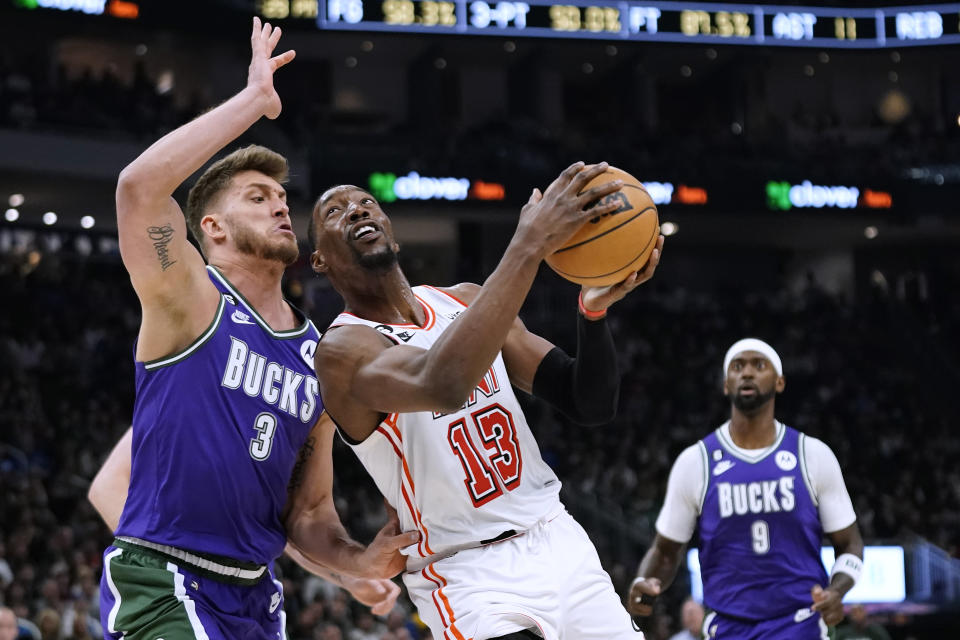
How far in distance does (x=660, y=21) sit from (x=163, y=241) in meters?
23.5

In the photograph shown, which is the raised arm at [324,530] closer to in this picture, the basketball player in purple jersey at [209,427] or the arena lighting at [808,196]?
the basketball player in purple jersey at [209,427]

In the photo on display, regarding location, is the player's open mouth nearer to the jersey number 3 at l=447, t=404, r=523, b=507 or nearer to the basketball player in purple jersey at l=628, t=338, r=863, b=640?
the jersey number 3 at l=447, t=404, r=523, b=507

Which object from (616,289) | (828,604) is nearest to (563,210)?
(616,289)

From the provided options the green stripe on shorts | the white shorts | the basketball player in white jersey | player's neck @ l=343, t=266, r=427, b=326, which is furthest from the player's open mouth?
the green stripe on shorts

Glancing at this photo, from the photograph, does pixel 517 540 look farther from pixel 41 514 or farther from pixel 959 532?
pixel 959 532

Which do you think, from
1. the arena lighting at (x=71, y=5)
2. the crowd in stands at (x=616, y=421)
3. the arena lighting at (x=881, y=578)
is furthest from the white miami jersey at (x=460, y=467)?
the arena lighting at (x=71, y=5)

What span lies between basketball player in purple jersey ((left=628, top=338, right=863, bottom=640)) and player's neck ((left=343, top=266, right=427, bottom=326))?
9.55ft

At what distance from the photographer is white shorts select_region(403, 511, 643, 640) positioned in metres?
3.96

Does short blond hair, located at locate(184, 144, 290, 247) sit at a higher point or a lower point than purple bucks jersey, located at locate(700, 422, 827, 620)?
higher

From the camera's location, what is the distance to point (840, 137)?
28.5 metres

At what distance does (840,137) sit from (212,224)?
25811 mm

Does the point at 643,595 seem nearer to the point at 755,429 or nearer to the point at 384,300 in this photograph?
the point at 755,429

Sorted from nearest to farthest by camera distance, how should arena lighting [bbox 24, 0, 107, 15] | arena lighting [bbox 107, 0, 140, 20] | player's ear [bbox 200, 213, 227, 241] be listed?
player's ear [bbox 200, 213, 227, 241] < arena lighting [bbox 24, 0, 107, 15] < arena lighting [bbox 107, 0, 140, 20]

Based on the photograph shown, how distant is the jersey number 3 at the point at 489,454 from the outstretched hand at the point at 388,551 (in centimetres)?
27
